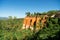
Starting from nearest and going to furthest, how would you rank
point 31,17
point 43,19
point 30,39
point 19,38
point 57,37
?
point 57,37 → point 30,39 → point 19,38 → point 43,19 → point 31,17

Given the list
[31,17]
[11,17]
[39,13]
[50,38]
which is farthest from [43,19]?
[11,17]

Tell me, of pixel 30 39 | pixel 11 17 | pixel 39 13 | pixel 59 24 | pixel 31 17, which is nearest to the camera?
pixel 59 24

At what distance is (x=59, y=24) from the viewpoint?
2339 centimetres

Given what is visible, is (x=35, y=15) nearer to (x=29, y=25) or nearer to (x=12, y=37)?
(x=29, y=25)

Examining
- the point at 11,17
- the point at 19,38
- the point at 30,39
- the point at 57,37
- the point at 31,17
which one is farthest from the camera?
the point at 11,17

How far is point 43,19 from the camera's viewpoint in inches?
1481

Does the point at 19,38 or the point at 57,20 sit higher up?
the point at 57,20

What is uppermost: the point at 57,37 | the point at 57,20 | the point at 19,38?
the point at 57,20

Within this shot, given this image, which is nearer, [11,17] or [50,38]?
[50,38]

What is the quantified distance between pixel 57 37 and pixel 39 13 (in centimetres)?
2446

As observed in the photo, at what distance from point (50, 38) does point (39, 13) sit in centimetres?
2347

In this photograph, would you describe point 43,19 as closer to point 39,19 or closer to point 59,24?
point 39,19

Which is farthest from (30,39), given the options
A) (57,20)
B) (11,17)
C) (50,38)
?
(11,17)

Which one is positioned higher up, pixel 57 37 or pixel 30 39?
pixel 57 37
